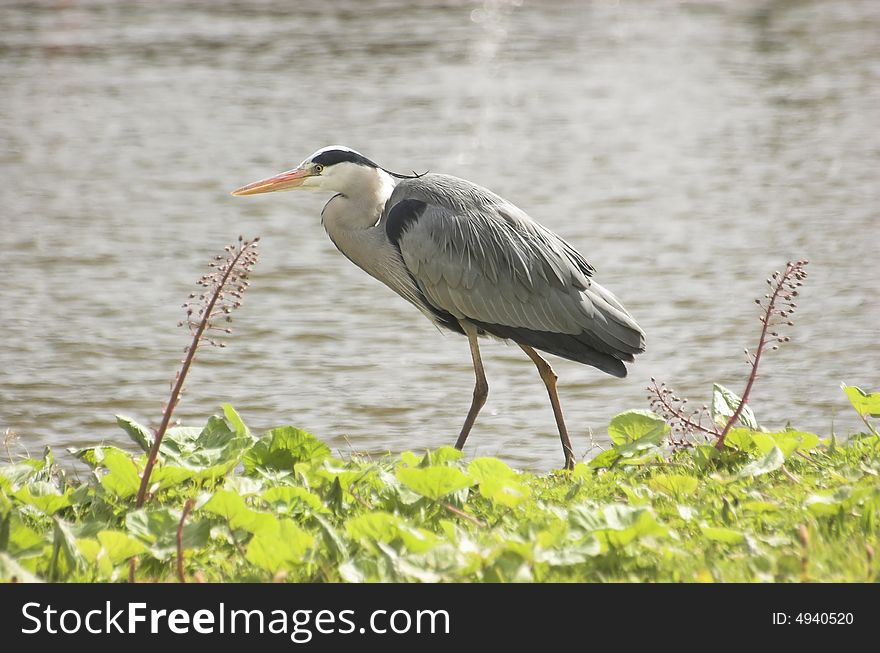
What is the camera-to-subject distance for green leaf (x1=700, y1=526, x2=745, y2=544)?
3.57 metres

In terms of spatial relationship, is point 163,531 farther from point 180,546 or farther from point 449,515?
point 449,515

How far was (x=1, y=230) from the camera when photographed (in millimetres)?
10141

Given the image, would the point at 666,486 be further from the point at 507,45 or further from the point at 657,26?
the point at 657,26

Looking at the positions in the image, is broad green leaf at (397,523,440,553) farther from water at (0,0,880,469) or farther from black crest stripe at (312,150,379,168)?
black crest stripe at (312,150,379,168)

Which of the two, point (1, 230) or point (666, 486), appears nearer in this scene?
point (666, 486)

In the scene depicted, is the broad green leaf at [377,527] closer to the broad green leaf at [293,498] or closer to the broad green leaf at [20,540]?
the broad green leaf at [293,498]

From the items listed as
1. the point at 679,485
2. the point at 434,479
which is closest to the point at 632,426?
the point at 679,485

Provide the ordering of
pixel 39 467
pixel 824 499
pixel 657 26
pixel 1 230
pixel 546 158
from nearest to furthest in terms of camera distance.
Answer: pixel 824 499 → pixel 39 467 → pixel 1 230 → pixel 546 158 → pixel 657 26

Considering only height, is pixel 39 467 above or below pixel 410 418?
above

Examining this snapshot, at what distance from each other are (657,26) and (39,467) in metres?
18.4

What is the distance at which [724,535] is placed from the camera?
3590 mm

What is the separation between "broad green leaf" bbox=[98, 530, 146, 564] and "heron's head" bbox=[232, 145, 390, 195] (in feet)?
7.49

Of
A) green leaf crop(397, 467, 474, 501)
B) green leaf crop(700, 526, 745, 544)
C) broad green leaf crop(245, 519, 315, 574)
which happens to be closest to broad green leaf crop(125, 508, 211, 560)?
broad green leaf crop(245, 519, 315, 574)

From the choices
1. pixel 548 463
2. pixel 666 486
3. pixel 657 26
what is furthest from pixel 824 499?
pixel 657 26
